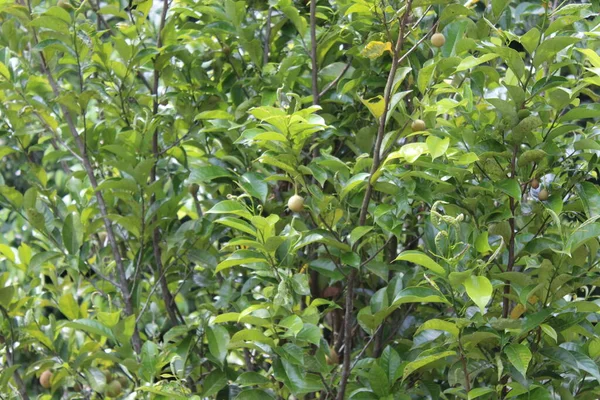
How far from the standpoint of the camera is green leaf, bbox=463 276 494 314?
1.22m

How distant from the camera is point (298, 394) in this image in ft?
5.05

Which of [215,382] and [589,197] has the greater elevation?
[589,197]

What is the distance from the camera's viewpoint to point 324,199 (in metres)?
1.50

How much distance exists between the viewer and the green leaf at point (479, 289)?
4.01 ft

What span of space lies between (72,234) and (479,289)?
97 centimetres

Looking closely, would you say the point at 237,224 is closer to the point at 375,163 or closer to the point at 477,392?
the point at 375,163

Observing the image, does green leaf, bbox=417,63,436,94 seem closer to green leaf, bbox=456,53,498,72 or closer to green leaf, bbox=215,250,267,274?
green leaf, bbox=456,53,498,72

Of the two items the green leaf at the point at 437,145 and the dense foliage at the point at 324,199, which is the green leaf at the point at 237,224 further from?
the green leaf at the point at 437,145

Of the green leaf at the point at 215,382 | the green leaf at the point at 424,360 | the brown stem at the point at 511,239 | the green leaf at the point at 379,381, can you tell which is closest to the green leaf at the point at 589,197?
the brown stem at the point at 511,239

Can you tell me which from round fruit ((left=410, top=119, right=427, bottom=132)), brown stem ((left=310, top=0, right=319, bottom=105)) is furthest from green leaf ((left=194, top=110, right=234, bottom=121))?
round fruit ((left=410, top=119, right=427, bottom=132))

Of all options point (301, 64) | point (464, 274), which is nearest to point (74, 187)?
point (301, 64)

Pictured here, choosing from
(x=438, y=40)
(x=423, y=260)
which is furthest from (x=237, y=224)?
(x=438, y=40)

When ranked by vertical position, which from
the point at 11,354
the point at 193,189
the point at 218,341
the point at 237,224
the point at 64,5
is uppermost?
the point at 64,5

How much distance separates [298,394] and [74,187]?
80 centimetres
